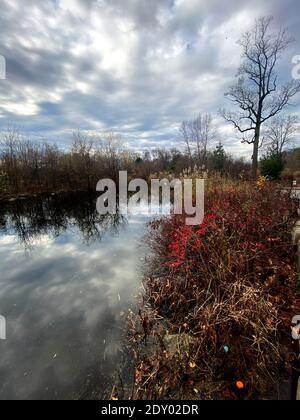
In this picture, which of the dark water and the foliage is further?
the foliage

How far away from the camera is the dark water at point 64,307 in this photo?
239cm

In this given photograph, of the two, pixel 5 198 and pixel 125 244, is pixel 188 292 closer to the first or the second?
pixel 125 244

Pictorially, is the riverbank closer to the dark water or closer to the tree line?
the dark water

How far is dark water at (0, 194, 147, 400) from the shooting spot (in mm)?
2395

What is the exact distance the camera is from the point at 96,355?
268 centimetres

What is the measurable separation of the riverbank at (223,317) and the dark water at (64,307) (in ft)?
1.49

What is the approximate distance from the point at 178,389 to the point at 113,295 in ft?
6.87

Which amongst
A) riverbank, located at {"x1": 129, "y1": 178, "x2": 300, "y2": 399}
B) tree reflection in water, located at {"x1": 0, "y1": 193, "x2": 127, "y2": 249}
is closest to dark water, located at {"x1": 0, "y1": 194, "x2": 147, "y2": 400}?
tree reflection in water, located at {"x1": 0, "y1": 193, "x2": 127, "y2": 249}

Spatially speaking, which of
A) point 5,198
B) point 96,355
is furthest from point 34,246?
point 5,198

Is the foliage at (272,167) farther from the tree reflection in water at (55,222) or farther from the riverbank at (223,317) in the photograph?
the riverbank at (223,317)

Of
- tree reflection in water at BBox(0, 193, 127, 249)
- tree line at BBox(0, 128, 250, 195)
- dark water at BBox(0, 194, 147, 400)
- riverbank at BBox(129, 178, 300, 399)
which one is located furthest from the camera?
tree line at BBox(0, 128, 250, 195)

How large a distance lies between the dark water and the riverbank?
1.49ft

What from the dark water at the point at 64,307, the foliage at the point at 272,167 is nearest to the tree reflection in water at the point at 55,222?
the dark water at the point at 64,307
